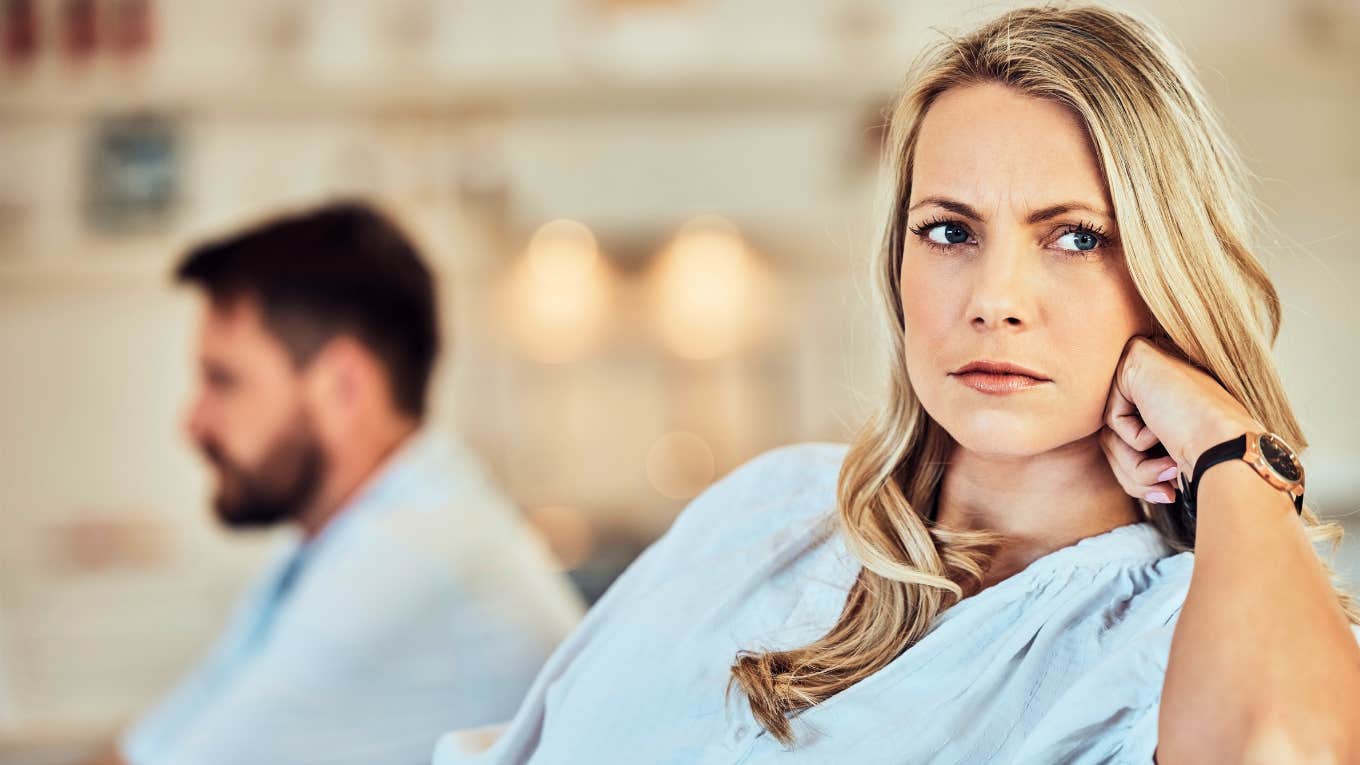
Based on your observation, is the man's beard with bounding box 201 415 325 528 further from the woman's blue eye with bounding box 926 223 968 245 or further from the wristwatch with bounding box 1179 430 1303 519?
the wristwatch with bounding box 1179 430 1303 519

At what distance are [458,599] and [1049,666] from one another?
84cm

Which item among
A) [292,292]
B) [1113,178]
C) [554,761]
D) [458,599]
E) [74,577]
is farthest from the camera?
[74,577]

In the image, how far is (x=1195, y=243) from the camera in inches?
34.1

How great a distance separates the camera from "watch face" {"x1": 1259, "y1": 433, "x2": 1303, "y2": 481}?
789mm

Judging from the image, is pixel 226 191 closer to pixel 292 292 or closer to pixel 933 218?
pixel 292 292

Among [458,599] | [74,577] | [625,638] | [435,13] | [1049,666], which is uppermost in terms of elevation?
[435,13]

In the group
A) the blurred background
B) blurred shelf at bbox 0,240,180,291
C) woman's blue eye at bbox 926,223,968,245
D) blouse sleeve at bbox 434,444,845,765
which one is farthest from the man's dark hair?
blurred shelf at bbox 0,240,180,291

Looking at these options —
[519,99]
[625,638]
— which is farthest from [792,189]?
[625,638]

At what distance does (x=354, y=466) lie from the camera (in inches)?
69.7

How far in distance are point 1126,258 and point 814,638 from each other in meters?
0.34

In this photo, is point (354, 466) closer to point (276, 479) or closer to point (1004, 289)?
point (276, 479)

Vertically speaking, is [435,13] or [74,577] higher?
[435,13]

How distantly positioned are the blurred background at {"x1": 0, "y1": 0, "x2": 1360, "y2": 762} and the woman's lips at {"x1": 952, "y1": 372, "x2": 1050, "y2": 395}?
12.5 feet

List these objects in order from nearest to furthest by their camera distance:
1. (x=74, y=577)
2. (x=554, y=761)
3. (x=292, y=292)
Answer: (x=554, y=761) < (x=292, y=292) < (x=74, y=577)
